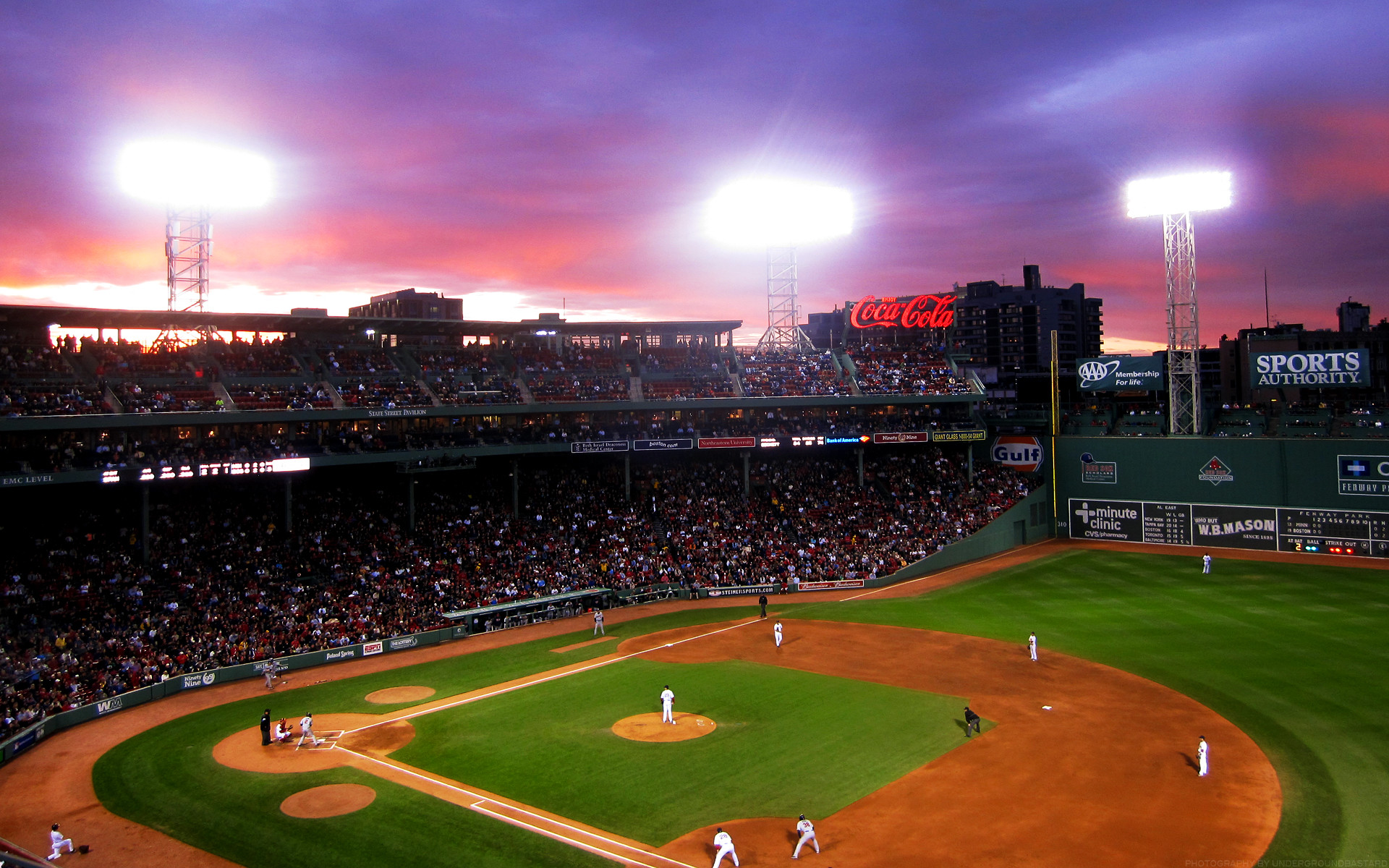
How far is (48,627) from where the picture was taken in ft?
101

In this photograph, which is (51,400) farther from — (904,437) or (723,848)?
(904,437)

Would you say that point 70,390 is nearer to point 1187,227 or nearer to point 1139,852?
point 1139,852

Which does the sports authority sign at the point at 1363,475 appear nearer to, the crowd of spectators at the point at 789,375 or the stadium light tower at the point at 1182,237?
the stadium light tower at the point at 1182,237

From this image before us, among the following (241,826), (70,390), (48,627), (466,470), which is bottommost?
(241,826)

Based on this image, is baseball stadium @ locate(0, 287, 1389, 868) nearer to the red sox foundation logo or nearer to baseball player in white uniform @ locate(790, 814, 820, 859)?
baseball player in white uniform @ locate(790, 814, 820, 859)

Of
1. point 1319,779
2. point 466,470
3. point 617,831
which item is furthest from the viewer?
point 466,470

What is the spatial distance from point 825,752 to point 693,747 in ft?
11.4

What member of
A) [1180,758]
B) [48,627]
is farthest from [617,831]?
[48,627]

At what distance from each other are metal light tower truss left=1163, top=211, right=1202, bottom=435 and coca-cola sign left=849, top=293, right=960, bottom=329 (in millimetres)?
13321

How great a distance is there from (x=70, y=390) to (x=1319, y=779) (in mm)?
44923

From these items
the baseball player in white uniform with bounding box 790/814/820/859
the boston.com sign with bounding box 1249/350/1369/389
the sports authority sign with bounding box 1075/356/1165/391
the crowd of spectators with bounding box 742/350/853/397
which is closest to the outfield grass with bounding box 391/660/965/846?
the baseball player in white uniform with bounding box 790/814/820/859

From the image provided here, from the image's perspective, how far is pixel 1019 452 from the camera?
6131 centimetres

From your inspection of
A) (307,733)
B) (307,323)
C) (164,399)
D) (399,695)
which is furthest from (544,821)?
(307,323)

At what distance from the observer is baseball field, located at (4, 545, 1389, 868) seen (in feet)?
61.0
